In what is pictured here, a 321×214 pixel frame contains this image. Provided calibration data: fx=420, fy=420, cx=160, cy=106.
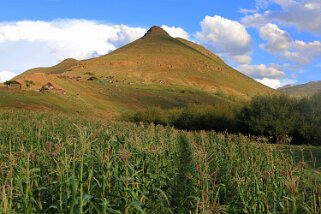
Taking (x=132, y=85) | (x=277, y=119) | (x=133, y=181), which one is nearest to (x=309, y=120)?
(x=277, y=119)

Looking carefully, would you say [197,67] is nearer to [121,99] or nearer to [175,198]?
[121,99]

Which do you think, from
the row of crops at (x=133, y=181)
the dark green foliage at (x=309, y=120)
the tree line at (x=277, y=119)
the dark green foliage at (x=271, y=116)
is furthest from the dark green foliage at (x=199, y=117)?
the row of crops at (x=133, y=181)

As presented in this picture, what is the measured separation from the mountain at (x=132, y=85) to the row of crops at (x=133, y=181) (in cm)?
4487

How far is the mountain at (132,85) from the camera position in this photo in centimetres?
6727

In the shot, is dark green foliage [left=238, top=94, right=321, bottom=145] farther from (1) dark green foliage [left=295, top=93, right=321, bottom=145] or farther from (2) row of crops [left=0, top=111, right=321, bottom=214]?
(2) row of crops [left=0, top=111, right=321, bottom=214]

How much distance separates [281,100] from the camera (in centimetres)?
4450

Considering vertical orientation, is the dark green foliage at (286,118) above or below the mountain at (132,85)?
below

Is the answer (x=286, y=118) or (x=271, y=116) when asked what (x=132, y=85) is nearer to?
(x=271, y=116)

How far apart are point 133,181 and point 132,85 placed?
11575 centimetres

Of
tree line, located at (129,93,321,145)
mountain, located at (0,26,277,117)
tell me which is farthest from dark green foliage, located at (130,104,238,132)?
mountain, located at (0,26,277,117)

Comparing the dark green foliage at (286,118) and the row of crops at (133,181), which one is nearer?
the row of crops at (133,181)

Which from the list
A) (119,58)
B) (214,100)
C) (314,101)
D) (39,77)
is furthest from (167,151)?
(119,58)

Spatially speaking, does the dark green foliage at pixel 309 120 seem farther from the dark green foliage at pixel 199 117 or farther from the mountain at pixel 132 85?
the mountain at pixel 132 85

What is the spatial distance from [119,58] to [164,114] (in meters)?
122
